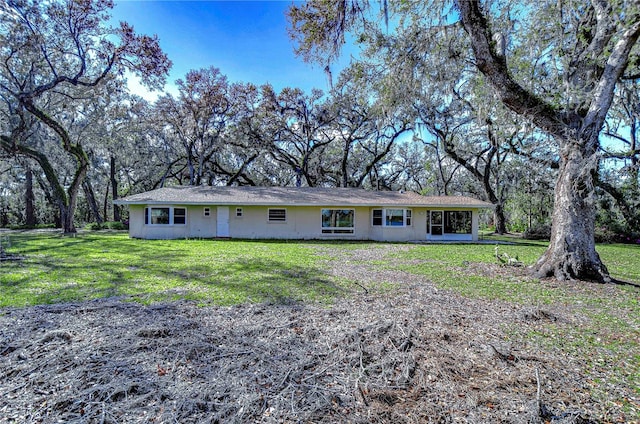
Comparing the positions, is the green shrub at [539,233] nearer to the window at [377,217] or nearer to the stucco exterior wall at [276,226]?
the stucco exterior wall at [276,226]

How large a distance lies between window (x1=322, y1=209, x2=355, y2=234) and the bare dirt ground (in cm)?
1164

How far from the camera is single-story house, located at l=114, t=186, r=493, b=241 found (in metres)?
15.4

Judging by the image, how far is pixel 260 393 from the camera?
2592mm

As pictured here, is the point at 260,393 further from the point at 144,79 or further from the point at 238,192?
the point at 144,79

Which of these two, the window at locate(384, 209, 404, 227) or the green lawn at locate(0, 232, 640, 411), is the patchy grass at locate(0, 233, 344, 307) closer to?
the green lawn at locate(0, 232, 640, 411)

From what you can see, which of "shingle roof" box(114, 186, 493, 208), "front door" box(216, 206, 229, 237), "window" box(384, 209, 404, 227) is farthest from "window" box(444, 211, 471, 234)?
"front door" box(216, 206, 229, 237)

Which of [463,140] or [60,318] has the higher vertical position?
[463,140]

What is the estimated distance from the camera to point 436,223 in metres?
17.2

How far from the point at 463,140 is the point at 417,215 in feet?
28.2

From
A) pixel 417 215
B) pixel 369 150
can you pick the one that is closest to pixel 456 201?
pixel 417 215

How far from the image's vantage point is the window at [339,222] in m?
16.2

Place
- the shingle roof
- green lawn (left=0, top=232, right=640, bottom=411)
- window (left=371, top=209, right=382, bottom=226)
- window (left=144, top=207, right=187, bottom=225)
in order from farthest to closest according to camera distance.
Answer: window (left=371, top=209, right=382, bottom=226) < window (left=144, top=207, right=187, bottom=225) < the shingle roof < green lawn (left=0, top=232, right=640, bottom=411)

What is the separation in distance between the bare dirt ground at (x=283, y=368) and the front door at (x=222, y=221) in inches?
447

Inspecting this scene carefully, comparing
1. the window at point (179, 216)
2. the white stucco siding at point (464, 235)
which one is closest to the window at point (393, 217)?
the white stucco siding at point (464, 235)
